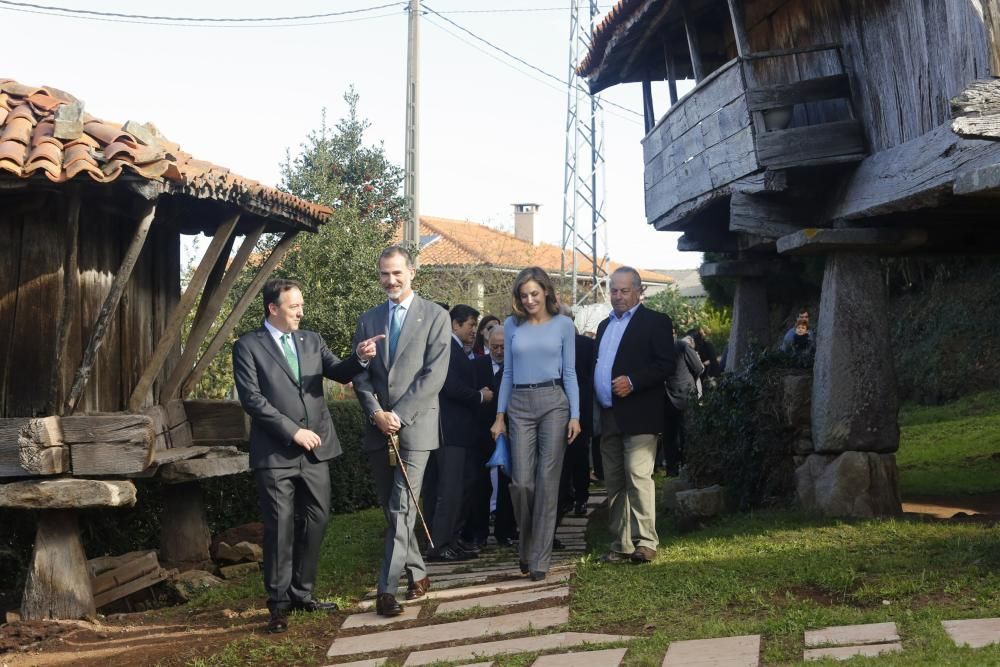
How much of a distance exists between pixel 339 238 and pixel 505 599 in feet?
36.4

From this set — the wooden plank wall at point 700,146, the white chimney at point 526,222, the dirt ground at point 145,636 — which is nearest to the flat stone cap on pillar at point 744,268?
the wooden plank wall at point 700,146

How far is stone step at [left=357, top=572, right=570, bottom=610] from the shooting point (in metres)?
7.52

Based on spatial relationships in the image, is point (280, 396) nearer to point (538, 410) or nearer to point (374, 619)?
point (374, 619)

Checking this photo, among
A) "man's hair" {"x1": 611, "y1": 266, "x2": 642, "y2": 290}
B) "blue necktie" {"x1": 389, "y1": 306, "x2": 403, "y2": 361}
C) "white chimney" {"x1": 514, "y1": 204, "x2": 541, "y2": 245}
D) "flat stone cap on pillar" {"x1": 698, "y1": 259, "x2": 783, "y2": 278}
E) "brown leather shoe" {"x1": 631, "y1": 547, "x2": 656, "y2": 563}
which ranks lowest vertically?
"brown leather shoe" {"x1": 631, "y1": 547, "x2": 656, "y2": 563}

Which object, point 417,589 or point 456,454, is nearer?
point 417,589

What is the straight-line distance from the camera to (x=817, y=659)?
5.20 metres

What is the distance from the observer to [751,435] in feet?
34.2

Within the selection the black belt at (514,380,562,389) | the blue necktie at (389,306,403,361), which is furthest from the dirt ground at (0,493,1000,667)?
the black belt at (514,380,562,389)

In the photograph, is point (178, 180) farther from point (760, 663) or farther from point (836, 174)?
point (836, 174)

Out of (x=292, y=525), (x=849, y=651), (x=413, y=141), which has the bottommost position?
(x=849, y=651)

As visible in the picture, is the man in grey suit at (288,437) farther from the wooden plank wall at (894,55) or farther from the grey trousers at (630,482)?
the wooden plank wall at (894,55)

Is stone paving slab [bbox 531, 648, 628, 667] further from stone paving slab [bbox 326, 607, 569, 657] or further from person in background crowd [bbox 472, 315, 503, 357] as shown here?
person in background crowd [bbox 472, 315, 503, 357]

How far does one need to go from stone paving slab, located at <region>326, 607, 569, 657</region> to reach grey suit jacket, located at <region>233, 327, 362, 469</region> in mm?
1201

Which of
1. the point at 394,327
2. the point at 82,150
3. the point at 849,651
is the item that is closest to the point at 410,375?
the point at 394,327
